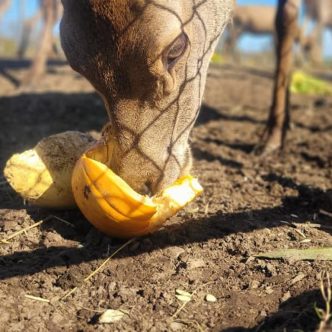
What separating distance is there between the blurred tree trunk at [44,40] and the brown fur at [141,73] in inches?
197

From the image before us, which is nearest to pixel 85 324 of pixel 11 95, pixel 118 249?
pixel 118 249

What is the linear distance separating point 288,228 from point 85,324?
113 centimetres

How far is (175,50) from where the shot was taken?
8.00 ft

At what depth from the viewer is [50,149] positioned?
9.11 ft

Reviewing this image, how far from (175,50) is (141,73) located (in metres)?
0.25

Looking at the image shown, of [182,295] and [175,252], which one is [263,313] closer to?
[182,295]

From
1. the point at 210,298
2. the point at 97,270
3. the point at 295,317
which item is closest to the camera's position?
the point at 295,317

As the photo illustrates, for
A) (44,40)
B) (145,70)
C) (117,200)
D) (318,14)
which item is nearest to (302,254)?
(117,200)

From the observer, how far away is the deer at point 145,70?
222 centimetres

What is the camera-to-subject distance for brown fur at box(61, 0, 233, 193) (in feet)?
7.27

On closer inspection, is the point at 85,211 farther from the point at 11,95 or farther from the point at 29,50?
the point at 29,50

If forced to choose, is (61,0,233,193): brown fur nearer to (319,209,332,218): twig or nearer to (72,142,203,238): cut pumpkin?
(72,142,203,238): cut pumpkin

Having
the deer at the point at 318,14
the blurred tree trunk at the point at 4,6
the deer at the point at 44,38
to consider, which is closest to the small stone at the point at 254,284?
the deer at the point at 44,38

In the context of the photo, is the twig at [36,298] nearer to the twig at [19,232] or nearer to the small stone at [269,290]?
the twig at [19,232]
